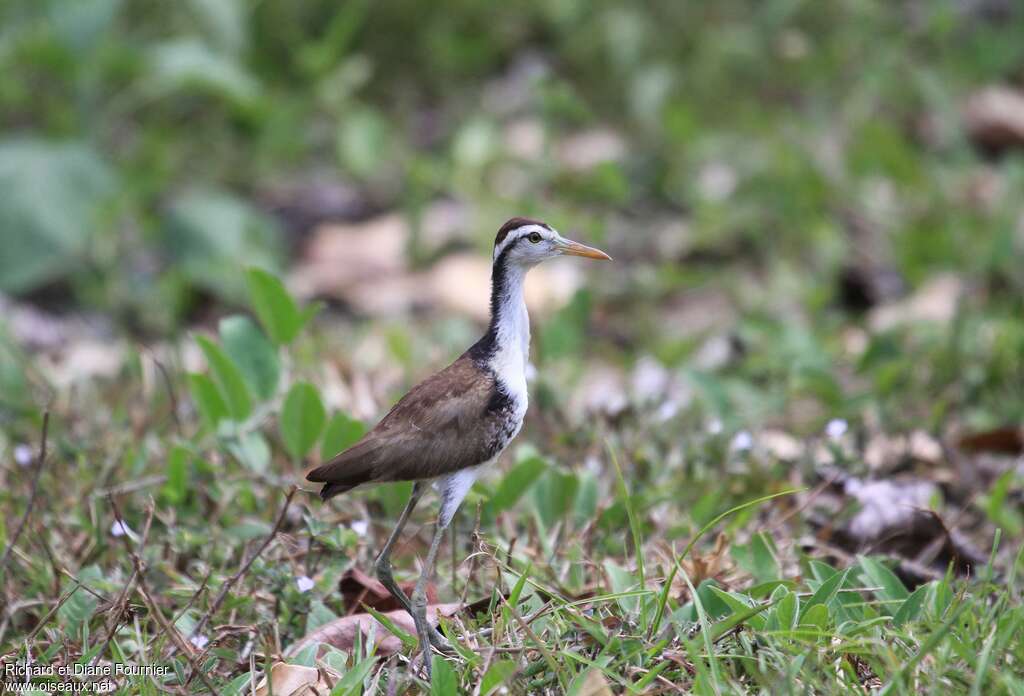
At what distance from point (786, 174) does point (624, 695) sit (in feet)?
15.5

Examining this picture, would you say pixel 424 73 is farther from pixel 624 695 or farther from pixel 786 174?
pixel 624 695

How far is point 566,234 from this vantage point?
6523 millimetres

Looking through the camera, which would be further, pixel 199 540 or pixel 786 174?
pixel 786 174

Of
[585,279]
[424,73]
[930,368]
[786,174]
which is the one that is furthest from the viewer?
[424,73]

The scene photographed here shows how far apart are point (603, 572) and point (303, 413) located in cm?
101

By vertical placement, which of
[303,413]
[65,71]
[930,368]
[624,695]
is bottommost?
[930,368]

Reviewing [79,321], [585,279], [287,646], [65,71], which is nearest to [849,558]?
[287,646]

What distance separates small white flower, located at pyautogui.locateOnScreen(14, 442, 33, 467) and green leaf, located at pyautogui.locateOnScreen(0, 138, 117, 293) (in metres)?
2.23

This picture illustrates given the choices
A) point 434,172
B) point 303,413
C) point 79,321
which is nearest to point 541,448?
point 303,413

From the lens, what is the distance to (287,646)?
322 centimetres

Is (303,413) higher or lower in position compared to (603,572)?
higher

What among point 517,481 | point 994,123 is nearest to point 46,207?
point 517,481

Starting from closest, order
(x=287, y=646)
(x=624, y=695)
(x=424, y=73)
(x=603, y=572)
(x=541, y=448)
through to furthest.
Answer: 1. (x=624, y=695)
2. (x=287, y=646)
3. (x=603, y=572)
4. (x=541, y=448)
5. (x=424, y=73)

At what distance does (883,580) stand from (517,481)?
1037 millimetres
